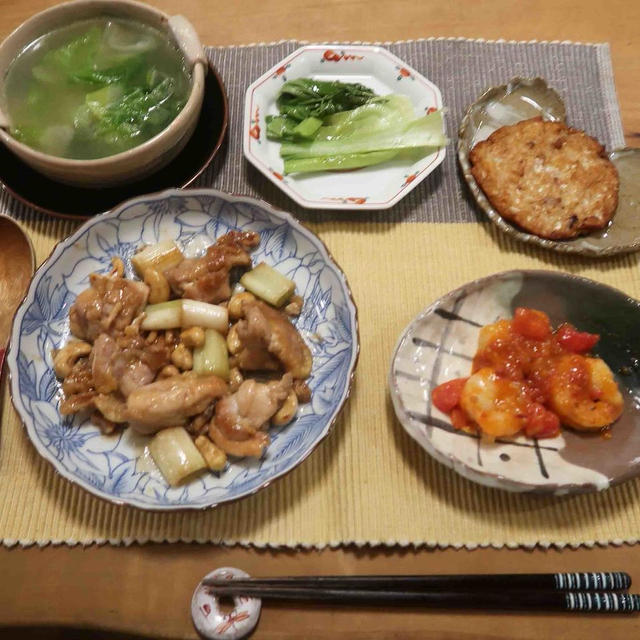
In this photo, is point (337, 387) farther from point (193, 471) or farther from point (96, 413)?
point (96, 413)

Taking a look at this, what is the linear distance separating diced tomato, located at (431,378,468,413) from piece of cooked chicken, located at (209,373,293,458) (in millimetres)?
473

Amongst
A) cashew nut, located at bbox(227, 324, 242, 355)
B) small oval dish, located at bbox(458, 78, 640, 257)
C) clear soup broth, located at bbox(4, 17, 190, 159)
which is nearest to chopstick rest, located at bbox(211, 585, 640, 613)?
cashew nut, located at bbox(227, 324, 242, 355)

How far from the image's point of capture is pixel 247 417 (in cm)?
149

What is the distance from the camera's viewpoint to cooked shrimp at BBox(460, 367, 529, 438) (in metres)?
1.53

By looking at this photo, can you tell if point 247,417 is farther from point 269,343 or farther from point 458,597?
point 458,597

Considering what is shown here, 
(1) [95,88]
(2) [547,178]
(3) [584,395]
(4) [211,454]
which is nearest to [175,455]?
(4) [211,454]

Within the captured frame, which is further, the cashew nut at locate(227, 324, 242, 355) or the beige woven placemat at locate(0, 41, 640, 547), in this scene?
the cashew nut at locate(227, 324, 242, 355)

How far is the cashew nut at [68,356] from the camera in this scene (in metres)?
1.60

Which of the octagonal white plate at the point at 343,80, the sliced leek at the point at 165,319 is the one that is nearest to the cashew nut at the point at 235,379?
the sliced leek at the point at 165,319

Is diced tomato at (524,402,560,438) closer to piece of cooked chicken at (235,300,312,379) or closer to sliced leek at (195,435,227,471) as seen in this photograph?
piece of cooked chicken at (235,300,312,379)

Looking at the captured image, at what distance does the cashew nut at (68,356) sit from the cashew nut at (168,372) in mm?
246

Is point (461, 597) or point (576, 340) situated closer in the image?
point (461, 597)

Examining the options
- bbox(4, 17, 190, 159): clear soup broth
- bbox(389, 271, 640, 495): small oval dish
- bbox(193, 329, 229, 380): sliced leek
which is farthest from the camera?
bbox(4, 17, 190, 159): clear soup broth

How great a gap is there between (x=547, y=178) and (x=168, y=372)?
154cm
